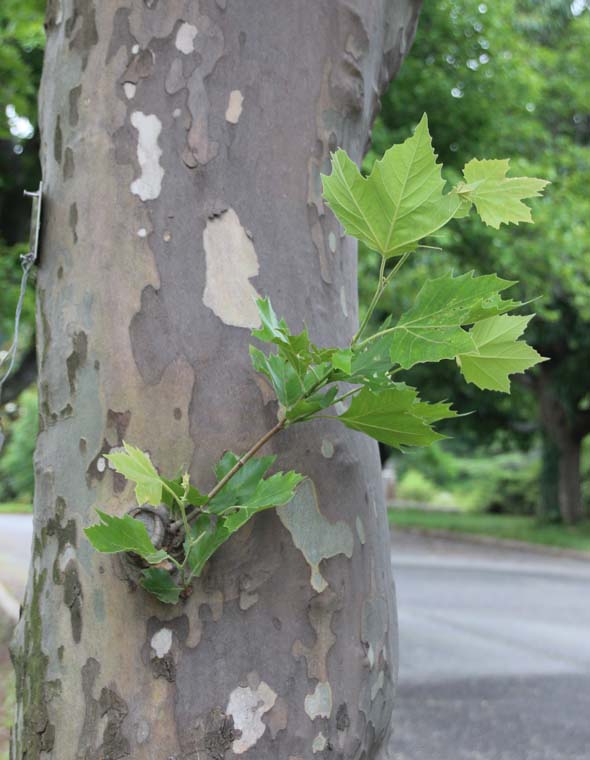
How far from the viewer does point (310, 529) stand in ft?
3.73

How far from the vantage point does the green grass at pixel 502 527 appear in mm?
16758

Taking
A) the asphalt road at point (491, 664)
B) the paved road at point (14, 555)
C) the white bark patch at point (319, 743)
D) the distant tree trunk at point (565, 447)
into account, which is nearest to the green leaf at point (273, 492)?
the white bark patch at point (319, 743)

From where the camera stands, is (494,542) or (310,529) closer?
(310,529)

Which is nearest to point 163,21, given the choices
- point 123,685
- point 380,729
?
point 123,685

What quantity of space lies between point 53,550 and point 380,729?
525 millimetres

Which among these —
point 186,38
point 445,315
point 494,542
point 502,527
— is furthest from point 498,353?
point 502,527

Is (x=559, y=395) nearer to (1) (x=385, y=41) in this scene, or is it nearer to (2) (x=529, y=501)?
(2) (x=529, y=501)

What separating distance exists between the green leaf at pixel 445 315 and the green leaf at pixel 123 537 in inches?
14.2

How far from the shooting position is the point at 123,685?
3.54 ft

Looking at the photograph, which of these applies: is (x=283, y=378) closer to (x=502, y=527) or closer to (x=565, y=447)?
(x=565, y=447)

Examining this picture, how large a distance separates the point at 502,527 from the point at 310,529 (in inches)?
820

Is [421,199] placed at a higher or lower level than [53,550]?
higher

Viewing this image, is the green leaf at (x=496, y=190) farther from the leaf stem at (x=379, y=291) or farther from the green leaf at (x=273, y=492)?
the green leaf at (x=273, y=492)

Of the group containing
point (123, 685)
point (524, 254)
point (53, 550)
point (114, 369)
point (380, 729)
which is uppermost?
point (524, 254)
